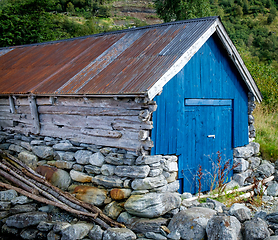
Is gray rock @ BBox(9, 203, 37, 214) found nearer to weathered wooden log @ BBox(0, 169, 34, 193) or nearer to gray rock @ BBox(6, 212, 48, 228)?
gray rock @ BBox(6, 212, 48, 228)

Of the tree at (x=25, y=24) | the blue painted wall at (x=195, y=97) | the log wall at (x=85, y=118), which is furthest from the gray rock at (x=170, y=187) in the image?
the tree at (x=25, y=24)

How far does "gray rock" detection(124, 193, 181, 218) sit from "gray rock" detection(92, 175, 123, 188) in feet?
1.48

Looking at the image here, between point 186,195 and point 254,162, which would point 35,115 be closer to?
point 186,195

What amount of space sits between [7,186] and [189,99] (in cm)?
484

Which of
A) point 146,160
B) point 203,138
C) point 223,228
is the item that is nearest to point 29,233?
point 146,160

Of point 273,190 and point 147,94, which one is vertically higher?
point 147,94

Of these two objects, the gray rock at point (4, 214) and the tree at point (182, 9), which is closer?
the gray rock at point (4, 214)

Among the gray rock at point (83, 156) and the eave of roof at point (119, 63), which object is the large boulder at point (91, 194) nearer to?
the gray rock at point (83, 156)

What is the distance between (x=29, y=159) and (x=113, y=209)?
10.4ft

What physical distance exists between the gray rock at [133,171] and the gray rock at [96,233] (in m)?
1.23

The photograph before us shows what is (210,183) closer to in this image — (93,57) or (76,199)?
(76,199)

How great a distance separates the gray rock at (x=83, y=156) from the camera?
7629 mm

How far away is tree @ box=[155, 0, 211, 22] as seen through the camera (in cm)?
2236

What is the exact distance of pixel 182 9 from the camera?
22.7 meters
